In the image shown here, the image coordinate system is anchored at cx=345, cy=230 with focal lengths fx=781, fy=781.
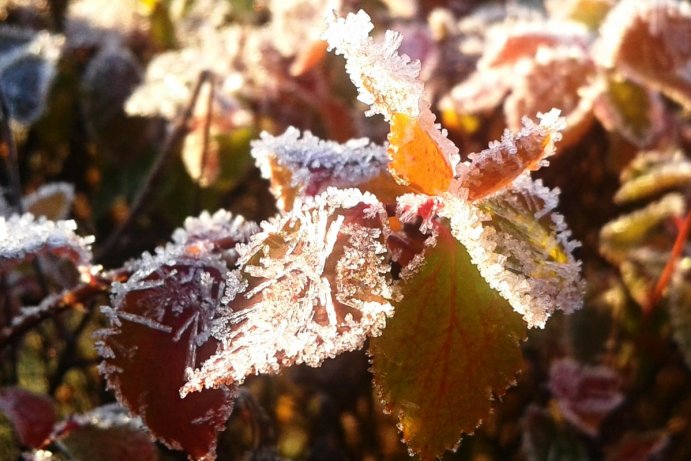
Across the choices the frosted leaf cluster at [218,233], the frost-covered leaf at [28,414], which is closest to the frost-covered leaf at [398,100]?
the frosted leaf cluster at [218,233]

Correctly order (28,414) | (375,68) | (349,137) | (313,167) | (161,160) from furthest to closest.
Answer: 1. (349,137)
2. (161,160)
3. (28,414)
4. (313,167)
5. (375,68)

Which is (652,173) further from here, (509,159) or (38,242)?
(38,242)

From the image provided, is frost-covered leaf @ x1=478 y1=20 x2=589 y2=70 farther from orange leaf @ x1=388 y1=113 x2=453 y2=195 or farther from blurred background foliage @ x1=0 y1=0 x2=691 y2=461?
orange leaf @ x1=388 y1=113 x2=453 y2=195

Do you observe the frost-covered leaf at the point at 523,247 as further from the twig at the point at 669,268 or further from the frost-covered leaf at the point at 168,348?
the twig at the point at 669,268

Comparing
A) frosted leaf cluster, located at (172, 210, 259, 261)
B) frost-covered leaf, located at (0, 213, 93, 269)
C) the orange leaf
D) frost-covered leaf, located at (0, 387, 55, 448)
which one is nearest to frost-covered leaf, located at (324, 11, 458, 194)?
the orange leaf

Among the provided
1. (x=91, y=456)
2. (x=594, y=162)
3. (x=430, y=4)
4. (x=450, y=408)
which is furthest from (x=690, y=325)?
(x=430, y=4)

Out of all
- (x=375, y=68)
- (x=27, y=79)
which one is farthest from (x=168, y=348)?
(x=27, y=79)
